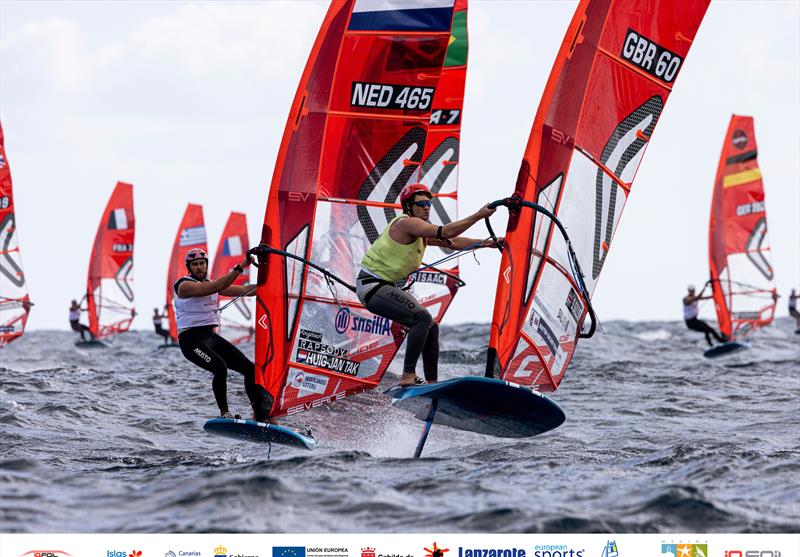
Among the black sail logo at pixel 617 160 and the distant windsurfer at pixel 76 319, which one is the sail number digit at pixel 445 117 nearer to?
the black sail logo at pixel 617 160

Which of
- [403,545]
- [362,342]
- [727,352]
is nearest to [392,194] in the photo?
[362,342]

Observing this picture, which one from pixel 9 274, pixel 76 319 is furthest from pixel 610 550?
pixel 76 319

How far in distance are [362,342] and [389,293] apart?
2225 mm

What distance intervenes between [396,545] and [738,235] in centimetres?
2286

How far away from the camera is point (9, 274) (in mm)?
22344

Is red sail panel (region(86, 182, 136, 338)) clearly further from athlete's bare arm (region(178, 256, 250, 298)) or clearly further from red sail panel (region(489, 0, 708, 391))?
red sail panel (region(489, 0, 708, 391))

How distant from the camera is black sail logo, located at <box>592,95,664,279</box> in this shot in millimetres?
9086

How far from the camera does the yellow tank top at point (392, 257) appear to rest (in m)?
8.38

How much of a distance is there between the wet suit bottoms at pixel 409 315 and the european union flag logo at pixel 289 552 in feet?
9.98

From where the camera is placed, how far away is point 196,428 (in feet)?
38.9

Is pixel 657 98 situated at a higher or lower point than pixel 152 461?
higher

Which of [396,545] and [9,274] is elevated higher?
[396,545]

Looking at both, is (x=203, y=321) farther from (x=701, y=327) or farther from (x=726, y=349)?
(x=701, y=327)

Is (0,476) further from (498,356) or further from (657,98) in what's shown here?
(657,98)
